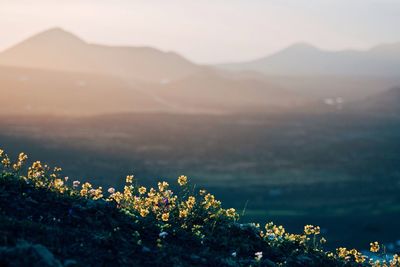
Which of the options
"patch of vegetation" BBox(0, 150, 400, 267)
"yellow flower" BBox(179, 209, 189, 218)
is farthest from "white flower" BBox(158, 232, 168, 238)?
"yellow flower" BBox(179, 209, 189, 218)

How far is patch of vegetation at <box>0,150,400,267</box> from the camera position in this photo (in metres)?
9.25

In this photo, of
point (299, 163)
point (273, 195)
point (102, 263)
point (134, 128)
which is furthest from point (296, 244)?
point (134, 128)

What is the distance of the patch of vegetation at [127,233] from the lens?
9250mm

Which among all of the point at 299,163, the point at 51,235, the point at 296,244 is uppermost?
the point at 51,235

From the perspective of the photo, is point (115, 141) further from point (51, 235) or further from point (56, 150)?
point (51, 235)

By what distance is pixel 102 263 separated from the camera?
9.22 meters

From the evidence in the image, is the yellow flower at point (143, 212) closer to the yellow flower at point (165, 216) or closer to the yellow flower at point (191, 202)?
the yellow flower at point (165, 216)

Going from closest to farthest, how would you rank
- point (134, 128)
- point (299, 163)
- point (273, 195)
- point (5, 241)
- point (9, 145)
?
point (5, 241)
point (273, 195)
point (9, 145)
point (299, 163)
point (134, 128)

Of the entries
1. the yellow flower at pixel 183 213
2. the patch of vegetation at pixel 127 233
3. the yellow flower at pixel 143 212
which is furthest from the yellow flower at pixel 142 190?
the yellow flower at pixel 183 213

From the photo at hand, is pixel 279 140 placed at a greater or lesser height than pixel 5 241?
lesser

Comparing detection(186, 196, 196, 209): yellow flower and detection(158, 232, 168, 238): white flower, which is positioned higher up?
detection(186, 196, 196, 209): yellow flower

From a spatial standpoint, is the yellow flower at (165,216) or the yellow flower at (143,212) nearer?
the yellow flower at (165,216)

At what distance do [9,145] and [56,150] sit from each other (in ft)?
31.0

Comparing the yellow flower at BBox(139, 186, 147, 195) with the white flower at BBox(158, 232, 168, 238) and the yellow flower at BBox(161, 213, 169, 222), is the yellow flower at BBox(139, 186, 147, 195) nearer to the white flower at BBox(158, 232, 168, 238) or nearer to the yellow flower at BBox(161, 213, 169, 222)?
the yellow flower at BBox(161, 213, 169, 222)
